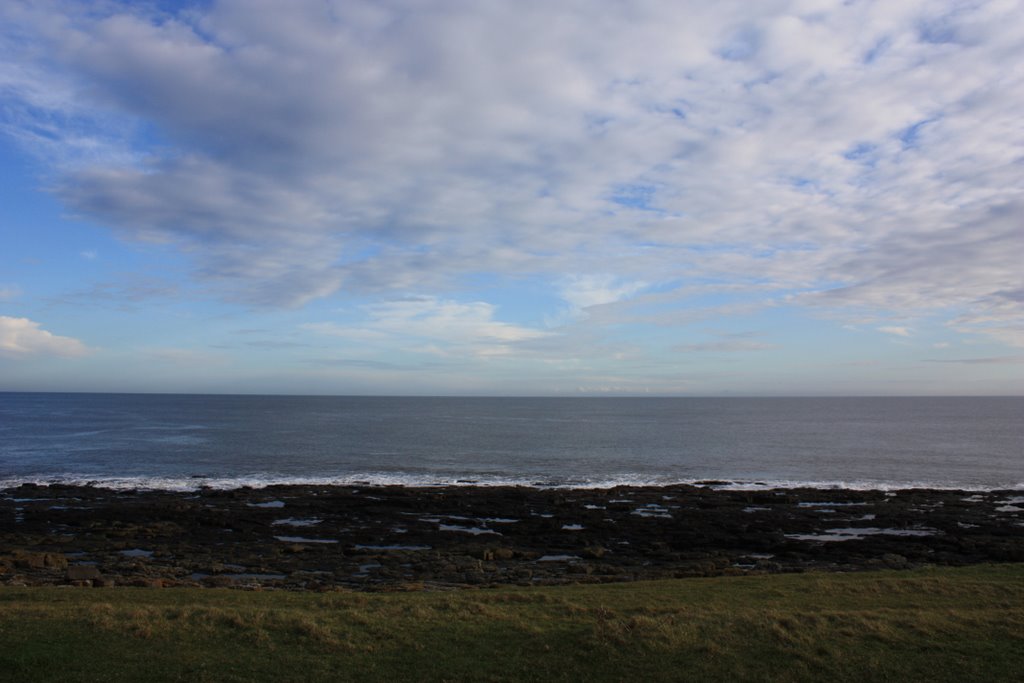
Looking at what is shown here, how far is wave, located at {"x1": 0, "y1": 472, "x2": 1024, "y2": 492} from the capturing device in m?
49.4

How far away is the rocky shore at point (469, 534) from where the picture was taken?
24062mm

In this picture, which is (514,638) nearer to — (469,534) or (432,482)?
(469,534)

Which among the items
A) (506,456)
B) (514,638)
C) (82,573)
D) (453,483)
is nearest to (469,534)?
(82,573)

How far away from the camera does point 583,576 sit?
23.4 m

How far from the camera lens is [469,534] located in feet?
106

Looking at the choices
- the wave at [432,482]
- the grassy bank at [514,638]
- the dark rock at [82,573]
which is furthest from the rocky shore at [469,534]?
the grassy bank at [514,638]

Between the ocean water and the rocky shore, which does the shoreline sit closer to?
the ocean water

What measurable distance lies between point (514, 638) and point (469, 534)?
1959 centimetres

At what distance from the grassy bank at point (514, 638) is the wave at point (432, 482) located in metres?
34.0

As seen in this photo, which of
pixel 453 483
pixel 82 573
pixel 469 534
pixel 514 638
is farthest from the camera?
pixel 453 483

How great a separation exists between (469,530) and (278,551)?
390 inches

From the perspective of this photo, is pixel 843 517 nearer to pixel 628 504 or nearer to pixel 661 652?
pixel 628 504

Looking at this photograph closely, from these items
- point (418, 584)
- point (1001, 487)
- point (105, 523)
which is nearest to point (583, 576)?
point (418, 584)

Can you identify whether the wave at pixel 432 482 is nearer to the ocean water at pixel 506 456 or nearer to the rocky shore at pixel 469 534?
the ocean water at pixel 506 456
